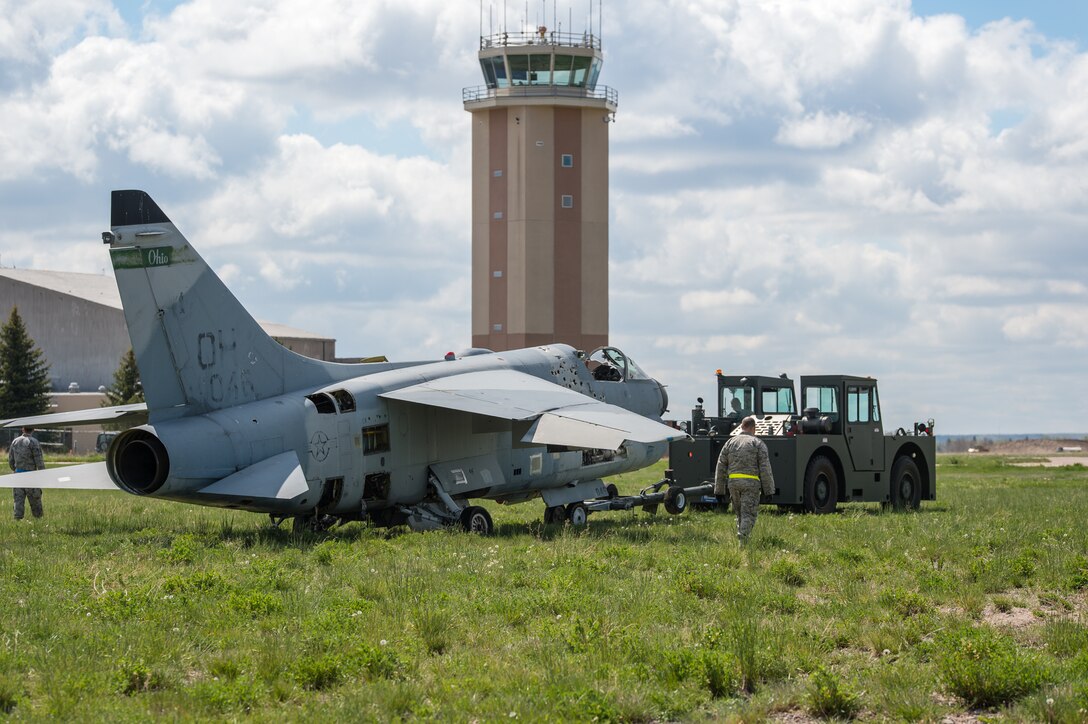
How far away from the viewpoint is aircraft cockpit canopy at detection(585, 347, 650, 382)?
25.0 metres

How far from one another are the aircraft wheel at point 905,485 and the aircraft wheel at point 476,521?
9878 millimetres

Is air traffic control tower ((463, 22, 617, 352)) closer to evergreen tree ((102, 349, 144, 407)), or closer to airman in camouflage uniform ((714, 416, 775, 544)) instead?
evergreen tree ((102, 349, 144, 407))

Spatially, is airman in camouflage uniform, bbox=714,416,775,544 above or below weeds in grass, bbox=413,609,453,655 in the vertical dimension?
above

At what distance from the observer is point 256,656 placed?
9734 mm

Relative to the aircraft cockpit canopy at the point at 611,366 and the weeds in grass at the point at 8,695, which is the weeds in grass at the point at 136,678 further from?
the aircraft cockpit canopy at the point at 611,366

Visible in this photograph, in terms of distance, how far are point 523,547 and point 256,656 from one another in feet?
24.8

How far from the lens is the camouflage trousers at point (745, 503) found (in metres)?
17.9

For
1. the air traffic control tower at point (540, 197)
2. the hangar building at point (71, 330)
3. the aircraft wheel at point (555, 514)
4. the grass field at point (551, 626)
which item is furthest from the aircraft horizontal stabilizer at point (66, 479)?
the hangar building at point (71, 330)

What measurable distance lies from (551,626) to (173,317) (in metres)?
9.05

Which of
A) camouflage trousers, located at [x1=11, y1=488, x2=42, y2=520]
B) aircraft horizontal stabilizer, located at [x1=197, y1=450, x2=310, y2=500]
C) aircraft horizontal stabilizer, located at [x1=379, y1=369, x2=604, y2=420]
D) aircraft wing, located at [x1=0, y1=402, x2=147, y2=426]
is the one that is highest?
aircraft horizontal stabilizer, located at [x1=379, y1=369, x2=604, y2=420]

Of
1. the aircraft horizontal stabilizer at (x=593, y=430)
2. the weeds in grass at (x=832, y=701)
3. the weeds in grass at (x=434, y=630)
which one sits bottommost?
the weeds in grass at (x=832, y=701)

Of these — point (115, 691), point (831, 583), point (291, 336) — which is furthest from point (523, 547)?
point (291, 336)

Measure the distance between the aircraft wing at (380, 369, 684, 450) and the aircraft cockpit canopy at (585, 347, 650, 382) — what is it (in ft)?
10.8

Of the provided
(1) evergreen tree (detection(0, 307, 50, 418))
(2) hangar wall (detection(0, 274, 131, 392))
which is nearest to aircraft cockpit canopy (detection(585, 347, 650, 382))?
(1) evergreen tree (detection(0, 307, 50, 418))
